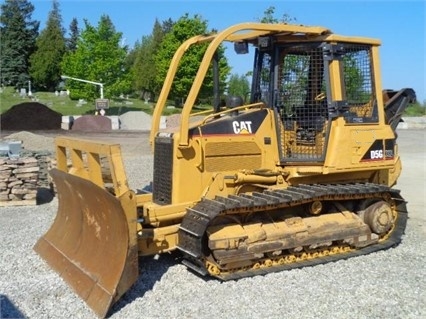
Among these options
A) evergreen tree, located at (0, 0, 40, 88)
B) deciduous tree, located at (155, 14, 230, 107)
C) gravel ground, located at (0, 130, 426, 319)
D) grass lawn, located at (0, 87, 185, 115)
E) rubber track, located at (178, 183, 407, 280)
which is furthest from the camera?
evergreen tree, located at (0, 0, 40, 88)

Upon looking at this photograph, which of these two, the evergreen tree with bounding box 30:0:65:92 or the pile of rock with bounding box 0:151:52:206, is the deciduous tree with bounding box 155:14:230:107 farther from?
the pile of rock with bounding box 0:151:52:206

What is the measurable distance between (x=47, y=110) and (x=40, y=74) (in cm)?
3624

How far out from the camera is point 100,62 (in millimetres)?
47938

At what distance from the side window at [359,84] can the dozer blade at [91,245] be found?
323cm

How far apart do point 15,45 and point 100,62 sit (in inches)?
1034

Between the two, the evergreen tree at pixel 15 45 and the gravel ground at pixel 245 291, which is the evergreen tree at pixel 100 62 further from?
the gravel ground at pixel 245 291

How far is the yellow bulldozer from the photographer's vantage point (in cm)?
584

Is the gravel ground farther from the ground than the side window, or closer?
closer

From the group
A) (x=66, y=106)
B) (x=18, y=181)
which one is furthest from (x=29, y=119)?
(x=18, y=181)

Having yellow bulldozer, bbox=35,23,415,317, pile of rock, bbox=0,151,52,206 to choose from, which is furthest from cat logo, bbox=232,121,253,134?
pile of rock, bbox=0,151,52,206

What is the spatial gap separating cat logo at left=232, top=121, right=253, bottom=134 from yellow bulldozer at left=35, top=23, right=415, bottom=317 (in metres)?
0.01

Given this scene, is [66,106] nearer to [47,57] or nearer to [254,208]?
[47,57]

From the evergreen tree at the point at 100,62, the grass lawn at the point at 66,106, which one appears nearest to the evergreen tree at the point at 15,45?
the grass lawn at the point at 66,106

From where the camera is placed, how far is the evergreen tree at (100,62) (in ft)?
159
